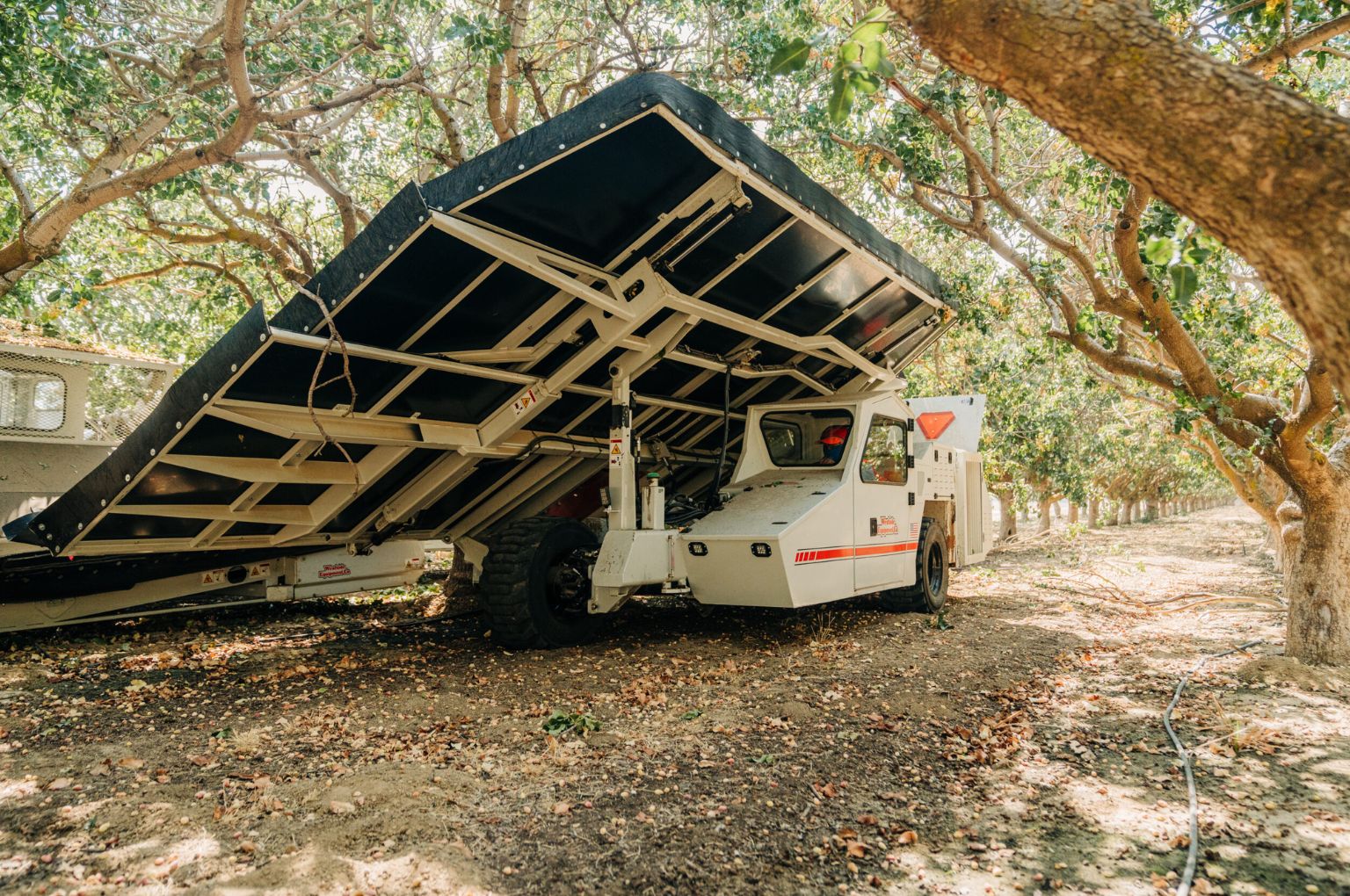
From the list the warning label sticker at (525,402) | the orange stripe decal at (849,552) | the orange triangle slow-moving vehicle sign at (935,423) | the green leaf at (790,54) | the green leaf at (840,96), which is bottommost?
the orange stripe decal at (849,552)

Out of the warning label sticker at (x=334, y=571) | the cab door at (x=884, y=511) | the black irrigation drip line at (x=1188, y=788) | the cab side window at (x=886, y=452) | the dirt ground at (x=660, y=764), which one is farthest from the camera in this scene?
the warning label sticker at (x=334, y=571)

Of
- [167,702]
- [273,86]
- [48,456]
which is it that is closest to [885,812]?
[167,702]

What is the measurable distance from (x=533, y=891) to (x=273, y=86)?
8715 mm

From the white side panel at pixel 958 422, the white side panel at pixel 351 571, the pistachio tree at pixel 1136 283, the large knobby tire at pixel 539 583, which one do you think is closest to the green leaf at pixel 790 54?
the pistachio tree at pixel 1136 283

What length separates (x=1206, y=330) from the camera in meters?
9.95

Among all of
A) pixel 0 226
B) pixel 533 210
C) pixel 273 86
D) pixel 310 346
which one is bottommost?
pixel 310 346

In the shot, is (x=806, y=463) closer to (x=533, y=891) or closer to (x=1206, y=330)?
(x=533, y=891)

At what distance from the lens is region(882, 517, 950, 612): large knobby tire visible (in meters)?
8.59

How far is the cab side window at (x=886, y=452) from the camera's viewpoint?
25.1 feet

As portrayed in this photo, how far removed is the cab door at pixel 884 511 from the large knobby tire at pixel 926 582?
0.27 m

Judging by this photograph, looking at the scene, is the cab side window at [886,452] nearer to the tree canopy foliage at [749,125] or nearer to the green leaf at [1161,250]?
the tree canopy foliage at [749,125]

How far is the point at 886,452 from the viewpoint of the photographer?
26.2 feet

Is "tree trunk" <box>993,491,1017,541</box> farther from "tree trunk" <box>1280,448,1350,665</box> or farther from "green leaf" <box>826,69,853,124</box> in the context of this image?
"green leaf" <box>826,69,853,124</box>

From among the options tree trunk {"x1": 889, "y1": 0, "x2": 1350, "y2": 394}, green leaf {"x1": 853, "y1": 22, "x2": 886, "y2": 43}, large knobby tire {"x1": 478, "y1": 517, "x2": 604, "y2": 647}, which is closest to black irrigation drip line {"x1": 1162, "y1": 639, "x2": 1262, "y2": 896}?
tree trunk {"x1": 889, "y1": 0, "x2": 1350, "y2": 394}
